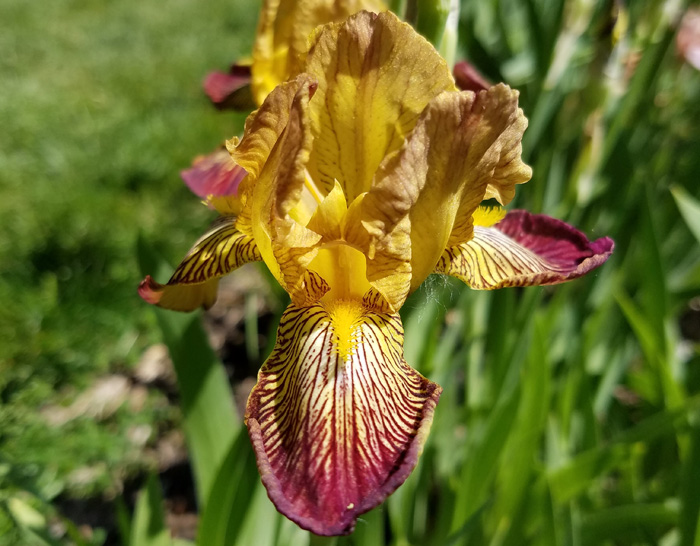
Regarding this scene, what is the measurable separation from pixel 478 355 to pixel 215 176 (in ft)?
3.55

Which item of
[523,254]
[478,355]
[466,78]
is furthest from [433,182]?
[478,355]

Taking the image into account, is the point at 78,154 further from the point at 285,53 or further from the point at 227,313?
the point at 285,53

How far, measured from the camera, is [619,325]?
2066 mm

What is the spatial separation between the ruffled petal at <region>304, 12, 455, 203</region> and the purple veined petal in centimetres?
40

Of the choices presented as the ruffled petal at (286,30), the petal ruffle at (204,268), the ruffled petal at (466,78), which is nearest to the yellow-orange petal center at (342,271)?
→ the petal ruffle at (204,268)

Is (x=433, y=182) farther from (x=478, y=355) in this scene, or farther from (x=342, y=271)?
(x=478, y=355)

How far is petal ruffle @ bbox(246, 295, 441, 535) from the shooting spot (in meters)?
0.72

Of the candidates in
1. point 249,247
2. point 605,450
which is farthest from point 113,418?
point 605,450

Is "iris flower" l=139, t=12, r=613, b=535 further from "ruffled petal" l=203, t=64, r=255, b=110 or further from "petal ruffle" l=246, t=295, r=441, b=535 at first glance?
"ruffled petal" l=203, t=64, r=255, b=110

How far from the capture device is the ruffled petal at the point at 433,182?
785mm

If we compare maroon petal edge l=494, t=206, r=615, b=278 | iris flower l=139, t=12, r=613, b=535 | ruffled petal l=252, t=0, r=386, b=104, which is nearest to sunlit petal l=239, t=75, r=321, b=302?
iris flower l=139, t=12, r=613, b=535

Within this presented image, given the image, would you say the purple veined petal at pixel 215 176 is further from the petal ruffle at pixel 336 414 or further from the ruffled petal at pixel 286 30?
the petal ruffle at pixel 336 414

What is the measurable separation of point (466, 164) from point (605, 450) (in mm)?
925

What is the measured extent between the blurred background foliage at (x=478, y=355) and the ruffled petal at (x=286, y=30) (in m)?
0.52
